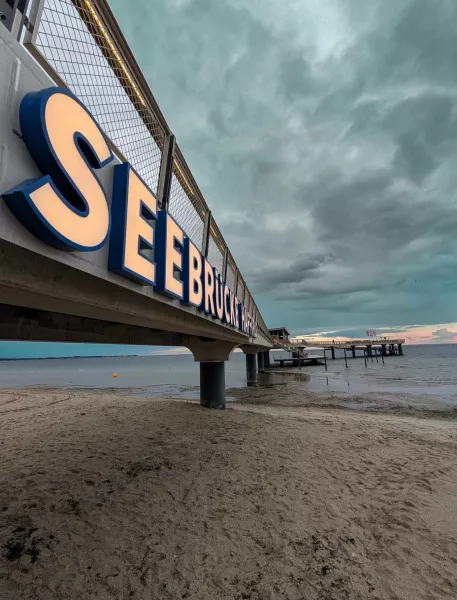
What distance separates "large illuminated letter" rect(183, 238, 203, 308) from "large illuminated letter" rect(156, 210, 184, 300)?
36 centimetres

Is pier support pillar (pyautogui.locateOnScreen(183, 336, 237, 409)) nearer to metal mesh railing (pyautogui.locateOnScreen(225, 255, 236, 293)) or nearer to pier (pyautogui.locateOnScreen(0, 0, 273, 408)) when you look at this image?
metal mesh railing (pyautogui.locateOnScreen(225, 255, 236, 293))

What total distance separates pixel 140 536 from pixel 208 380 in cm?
1143

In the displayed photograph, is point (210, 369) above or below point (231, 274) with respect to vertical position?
below

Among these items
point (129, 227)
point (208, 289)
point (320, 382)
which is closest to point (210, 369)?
point (208, 289)

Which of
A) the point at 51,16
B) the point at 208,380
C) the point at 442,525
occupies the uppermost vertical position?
the point at 51,16

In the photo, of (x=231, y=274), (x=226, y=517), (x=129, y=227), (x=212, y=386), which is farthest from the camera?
(x=212, y=386)

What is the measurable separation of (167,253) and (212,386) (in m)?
12.4

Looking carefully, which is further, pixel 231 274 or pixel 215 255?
pixel 231 274

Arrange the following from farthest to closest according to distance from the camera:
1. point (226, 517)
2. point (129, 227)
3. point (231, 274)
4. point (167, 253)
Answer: point (231, 274), point (226, 517), point (167, 253), point (129, 227)

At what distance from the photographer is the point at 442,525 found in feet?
16.2

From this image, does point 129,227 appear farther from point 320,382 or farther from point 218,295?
point 320,382

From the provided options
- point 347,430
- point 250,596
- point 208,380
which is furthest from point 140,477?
point 208,380

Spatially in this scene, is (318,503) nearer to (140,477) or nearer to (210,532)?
(210,532)

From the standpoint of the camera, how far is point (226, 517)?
500 cm
